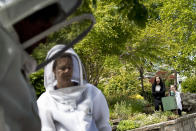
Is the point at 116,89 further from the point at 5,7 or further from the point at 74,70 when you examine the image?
the point at 5,7

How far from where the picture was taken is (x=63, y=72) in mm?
2713

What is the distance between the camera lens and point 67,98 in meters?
2.66

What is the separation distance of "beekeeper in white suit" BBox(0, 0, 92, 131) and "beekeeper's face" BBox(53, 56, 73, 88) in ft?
5.84

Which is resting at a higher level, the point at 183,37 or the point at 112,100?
the point at 183,37

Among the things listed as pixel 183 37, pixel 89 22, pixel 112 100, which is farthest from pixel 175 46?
pixel 89 22

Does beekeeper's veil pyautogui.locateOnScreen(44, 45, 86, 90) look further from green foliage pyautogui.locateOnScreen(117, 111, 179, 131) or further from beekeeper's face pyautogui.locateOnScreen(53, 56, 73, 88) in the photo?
green foliage pyautogui.locateOnScreen(117, 111, 179, 131)

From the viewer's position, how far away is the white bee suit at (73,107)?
2.61m

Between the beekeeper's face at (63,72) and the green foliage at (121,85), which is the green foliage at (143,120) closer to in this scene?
the green foliage at (121,85)

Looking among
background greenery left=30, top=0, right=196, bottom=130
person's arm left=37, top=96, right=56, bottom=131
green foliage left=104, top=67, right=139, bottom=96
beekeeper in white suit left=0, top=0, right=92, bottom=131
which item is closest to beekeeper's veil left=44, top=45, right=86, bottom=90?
person's arm left=37, top=96, right=56, bottom=131

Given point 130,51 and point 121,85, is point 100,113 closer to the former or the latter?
point 130,51

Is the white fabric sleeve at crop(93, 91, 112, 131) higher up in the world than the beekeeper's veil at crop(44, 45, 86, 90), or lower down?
lower down

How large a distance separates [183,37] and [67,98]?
2099 centimetres

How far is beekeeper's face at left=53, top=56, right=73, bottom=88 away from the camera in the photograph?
2.70 metres

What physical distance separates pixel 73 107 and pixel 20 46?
1856mm
